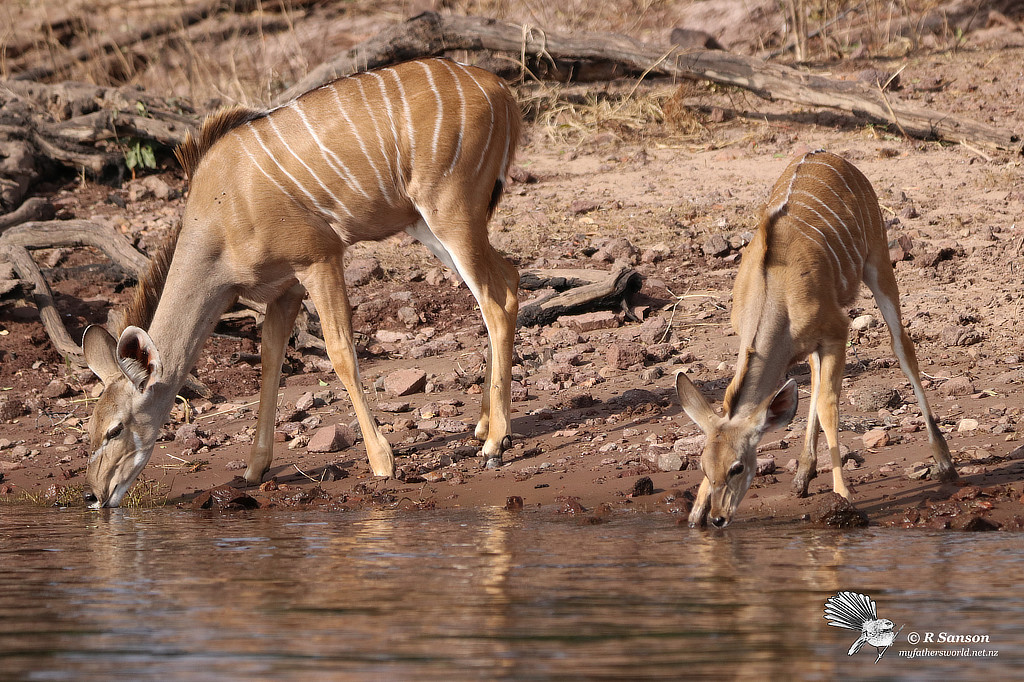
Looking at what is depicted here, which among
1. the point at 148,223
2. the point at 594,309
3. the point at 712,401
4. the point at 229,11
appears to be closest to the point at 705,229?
the point at 594,309

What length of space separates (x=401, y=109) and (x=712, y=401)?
2.56m

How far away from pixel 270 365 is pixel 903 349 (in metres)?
3.66

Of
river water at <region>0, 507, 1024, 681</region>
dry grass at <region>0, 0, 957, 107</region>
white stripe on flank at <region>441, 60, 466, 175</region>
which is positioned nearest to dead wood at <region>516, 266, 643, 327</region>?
white stripe on flank at <region>441, 60, 466, 175</region>

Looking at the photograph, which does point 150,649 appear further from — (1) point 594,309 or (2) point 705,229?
(2) point 705,229

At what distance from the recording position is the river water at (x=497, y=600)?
3.30 meters

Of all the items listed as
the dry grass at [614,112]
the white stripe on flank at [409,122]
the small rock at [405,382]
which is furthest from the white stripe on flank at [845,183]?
the dry grass at [614,112]

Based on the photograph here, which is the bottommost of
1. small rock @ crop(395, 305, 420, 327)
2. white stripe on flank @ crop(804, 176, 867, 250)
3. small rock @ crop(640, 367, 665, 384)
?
small rock @ crop(640, 367, 665, 384)

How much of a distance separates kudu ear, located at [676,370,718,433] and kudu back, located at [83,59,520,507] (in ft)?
5.82

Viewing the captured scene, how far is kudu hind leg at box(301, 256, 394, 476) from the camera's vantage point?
6883mm

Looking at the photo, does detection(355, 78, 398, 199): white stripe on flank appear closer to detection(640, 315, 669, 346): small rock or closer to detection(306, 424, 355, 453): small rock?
detection(306, 424, 355, 453): small rock

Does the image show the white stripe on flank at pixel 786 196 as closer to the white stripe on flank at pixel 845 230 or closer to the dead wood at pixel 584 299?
the white stripe on flank at pixel 845 230

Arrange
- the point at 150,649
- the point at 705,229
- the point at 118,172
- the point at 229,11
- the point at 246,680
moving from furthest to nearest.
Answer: the point at 229,11
the point at 118,172
the point at 705,229
the point at 150,649
the point at 246,680

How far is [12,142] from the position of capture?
11.2 meters

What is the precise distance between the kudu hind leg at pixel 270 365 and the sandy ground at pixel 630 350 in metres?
0.19
